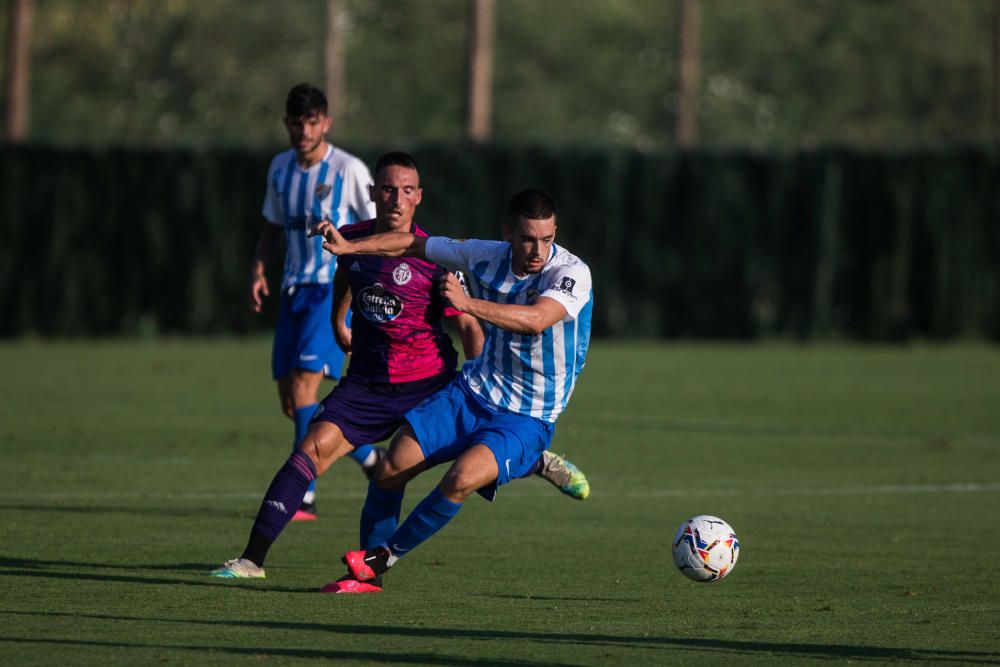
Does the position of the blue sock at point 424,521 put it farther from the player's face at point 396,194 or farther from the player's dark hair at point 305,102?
the player's dark hair at point 305,102

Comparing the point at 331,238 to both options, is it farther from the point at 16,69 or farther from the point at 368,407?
the point at 16,69

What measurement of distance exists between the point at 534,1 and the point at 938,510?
139 ft

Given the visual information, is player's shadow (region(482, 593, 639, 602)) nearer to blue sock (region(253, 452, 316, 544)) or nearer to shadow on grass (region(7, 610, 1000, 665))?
shadow on grass (region(7, 610, 1000, 665))

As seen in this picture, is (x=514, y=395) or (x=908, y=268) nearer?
(x=514, y=395)

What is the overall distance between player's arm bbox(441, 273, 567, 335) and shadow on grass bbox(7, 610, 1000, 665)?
1378 mm

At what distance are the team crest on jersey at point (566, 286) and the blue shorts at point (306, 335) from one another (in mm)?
2993

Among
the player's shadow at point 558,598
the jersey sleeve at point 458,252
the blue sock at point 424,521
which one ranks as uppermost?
the jersey sleeve at point 458,252

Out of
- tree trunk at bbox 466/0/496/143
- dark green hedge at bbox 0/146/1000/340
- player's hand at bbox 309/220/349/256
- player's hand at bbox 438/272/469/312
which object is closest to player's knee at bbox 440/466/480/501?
player's hand at bbox 438/272/469/312

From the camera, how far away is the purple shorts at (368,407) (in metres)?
8.35

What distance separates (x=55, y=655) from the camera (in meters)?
6.20

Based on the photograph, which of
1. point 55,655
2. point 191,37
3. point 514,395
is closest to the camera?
point 55,655

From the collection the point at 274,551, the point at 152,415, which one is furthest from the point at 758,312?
the point at 274,551

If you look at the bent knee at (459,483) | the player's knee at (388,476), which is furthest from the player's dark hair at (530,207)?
the player's knee at (388,476)

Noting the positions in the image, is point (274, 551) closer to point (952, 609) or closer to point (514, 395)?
point (514, 395)
